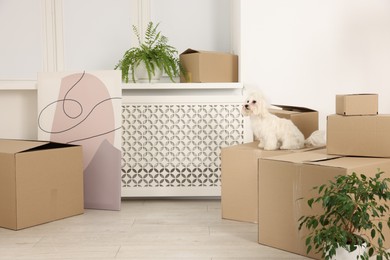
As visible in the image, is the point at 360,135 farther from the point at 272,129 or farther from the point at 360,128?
the point at 272,129

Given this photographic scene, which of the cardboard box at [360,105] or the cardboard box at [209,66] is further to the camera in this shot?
the cardboard box at [209,66]

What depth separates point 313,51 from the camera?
9.16ft

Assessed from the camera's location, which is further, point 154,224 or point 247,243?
point 154,224

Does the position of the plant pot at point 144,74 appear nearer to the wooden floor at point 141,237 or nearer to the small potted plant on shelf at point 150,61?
the small potted plant on shelf at point 150,61

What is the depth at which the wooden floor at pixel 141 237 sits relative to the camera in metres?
1.93

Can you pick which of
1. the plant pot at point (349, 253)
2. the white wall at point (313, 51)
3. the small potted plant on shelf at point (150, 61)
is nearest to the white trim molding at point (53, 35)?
the small potted plant on shelf at point (150, 61)

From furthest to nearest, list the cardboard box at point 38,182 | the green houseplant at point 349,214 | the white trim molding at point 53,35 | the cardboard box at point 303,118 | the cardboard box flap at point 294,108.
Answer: the white trim molding at point 53,35
the cardboard box flap at point 294,108
the cardboard box at point 303,118
the cardboard box at point 38,182
the green houseplant at point 349,214

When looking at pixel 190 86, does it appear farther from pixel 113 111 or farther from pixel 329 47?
pixel 329 47

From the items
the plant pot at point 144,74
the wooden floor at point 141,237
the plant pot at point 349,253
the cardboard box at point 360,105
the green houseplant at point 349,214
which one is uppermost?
the plant pot at point 144,74

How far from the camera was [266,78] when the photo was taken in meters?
2.81

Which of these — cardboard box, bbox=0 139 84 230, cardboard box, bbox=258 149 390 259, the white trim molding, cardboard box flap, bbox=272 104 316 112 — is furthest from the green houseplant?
the white trim molding

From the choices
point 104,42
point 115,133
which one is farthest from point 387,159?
point 104,42

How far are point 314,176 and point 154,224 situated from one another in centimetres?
86

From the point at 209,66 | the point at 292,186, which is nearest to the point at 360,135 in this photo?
A: the point at 292,186
